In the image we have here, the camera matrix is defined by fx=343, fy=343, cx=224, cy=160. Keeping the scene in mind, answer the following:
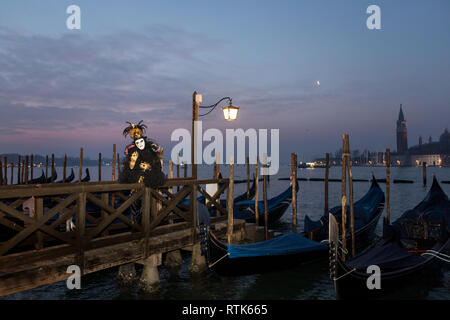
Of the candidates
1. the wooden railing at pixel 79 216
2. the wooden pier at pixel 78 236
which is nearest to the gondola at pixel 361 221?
→ the wooden pier at pixel 78 236

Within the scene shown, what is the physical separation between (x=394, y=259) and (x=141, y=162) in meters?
5.01

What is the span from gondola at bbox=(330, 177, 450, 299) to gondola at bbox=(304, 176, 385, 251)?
66.7 inches

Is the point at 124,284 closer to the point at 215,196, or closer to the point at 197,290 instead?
the point at 197,290

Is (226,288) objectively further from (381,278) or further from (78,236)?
(78,236)

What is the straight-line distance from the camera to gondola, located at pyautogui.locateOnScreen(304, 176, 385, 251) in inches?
361

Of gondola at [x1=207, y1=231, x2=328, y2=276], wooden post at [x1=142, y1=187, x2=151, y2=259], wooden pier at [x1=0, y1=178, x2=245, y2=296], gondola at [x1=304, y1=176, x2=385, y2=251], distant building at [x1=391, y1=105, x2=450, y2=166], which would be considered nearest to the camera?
wooden pier at [x1=0, y1=178, x2=245, y2=296]

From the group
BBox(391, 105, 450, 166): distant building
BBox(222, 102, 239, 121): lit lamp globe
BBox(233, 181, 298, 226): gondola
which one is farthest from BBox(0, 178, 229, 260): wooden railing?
BBox(391, 105, 450, 166): distant building

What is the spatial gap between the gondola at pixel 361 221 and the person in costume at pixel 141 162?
16.0ft

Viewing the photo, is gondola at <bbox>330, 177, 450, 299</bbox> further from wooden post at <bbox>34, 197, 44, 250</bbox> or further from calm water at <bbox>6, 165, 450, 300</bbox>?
wooden post at <bbox>34, 197, 44, 250</bbox>

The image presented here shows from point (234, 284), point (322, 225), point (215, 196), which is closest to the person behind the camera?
point (234, 284)

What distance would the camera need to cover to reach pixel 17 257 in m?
4.06

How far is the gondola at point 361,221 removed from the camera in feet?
30.1
